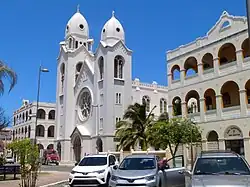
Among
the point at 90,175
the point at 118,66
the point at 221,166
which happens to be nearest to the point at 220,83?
the point at 90,175

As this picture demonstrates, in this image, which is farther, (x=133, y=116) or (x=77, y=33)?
(x=77, y=33)

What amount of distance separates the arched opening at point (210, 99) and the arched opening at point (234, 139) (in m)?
4.18

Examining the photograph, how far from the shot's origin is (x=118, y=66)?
5131cm

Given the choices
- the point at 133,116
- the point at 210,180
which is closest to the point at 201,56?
the point at 133,116

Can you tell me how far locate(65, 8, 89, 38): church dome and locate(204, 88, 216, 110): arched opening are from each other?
35.3 meters

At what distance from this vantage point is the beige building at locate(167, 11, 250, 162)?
→ 26.6 m

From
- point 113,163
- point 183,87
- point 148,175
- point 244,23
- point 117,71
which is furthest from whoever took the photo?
point 117,71

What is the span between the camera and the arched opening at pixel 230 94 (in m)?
28.9

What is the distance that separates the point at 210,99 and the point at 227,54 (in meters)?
4.65

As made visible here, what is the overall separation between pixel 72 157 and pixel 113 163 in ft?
127

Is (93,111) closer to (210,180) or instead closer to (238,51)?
(238,51)

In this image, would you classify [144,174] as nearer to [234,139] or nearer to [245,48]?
[234,139]

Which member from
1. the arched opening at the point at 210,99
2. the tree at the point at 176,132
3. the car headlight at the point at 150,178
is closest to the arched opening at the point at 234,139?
the tree at the point at 176,132

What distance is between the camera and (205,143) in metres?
29.3
